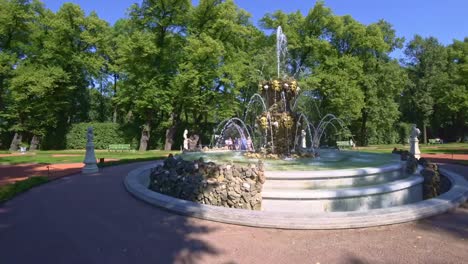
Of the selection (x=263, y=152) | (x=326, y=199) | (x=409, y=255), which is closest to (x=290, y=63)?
(x=263, y=152)

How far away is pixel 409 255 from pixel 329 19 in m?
32.9

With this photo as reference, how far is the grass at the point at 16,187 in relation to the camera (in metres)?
8.68

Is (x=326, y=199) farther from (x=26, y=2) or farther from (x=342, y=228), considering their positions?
(x=26, y=2)

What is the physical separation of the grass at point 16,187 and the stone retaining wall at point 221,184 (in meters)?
4.38

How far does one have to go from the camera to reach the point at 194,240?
543cm

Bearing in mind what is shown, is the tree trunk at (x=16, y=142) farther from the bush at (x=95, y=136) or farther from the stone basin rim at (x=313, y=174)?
the stone basin rim at (x=313, y=174)

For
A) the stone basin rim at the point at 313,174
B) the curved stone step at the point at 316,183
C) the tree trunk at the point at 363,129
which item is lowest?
the curved stone step at the point at 316,183

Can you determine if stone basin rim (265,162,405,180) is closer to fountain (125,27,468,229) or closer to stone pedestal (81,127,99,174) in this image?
fountain (125,27,468,229)

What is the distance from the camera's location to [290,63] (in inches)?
1438

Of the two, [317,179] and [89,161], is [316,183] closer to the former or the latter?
[317,179]

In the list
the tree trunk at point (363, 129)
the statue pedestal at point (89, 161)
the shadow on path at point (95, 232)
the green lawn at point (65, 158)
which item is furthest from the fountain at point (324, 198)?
the tree trunk at point (363, 129)

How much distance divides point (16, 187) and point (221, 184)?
21.1 ft

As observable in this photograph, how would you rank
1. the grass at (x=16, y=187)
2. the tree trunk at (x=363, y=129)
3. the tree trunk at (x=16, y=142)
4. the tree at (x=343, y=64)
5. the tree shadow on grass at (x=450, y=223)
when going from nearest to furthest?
the tree shadow on grass at (x=450, y=223)
the grass at (x=16, y=187)
the tree trunk at (x=16, y=142)
the tree at (x=343, y=64)
the tree trunk at (x=363, y=129)

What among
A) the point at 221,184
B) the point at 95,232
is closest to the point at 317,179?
the point at 221,184
